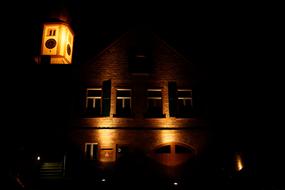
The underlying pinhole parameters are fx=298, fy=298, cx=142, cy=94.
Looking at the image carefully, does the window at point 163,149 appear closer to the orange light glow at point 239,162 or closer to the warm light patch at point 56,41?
the orange light glow at point 239,162

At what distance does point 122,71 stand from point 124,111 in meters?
2.74

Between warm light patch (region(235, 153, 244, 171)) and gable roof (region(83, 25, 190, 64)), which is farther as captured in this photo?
gable roof (region(83, 25, 190, 64))

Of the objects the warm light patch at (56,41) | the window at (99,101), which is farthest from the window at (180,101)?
the warm light patch at (56,41)

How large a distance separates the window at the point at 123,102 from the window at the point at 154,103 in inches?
47.4

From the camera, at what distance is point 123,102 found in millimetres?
19000

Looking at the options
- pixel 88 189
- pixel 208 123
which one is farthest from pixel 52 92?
pixel 208 123

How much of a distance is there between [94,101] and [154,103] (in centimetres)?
383

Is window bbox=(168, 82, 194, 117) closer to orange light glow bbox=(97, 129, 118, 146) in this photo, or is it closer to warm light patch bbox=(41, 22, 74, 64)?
orange light glow bbox=(97, 129, 118, 146)

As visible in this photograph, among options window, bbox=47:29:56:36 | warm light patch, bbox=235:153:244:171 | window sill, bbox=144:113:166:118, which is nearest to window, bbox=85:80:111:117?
window sill, bbox=144:113:166:118

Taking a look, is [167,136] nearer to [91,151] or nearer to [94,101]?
[91,151]

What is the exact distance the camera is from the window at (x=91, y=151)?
1759 cm

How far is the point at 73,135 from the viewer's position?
1798cm

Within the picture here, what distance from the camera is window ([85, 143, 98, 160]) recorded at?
17.6 m

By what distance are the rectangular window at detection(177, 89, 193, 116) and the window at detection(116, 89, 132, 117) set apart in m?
3.14
